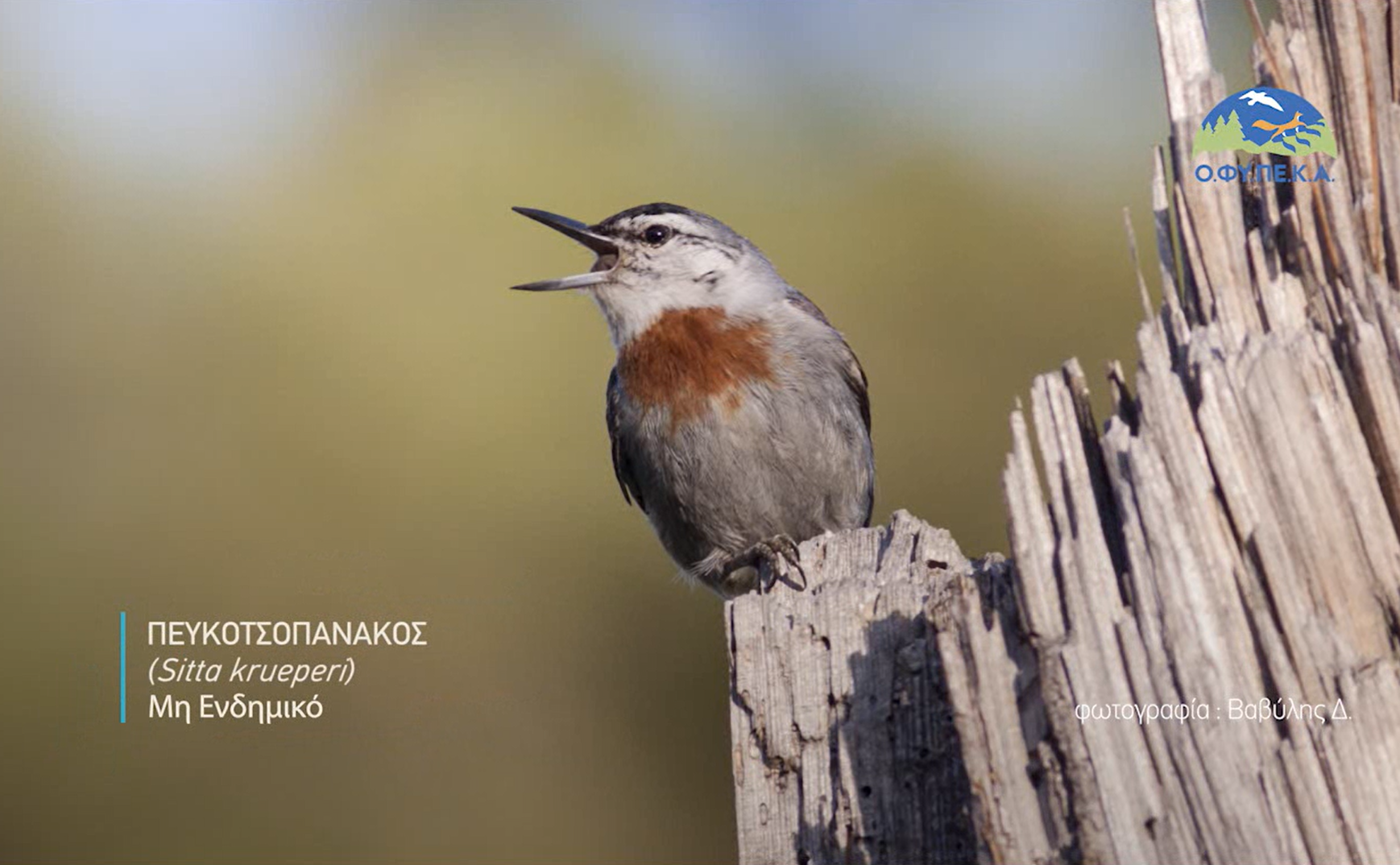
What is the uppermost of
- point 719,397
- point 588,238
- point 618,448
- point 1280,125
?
point 588,238

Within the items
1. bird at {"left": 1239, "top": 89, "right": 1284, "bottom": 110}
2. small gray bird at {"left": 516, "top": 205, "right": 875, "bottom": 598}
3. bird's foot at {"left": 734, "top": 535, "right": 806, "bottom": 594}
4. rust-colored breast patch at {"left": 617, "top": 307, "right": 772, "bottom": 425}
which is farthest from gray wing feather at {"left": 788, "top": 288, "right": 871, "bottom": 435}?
bird at {"left": 1239, "top": 89, "right": 1284, "bottom": 110}

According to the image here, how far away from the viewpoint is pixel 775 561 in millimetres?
5328

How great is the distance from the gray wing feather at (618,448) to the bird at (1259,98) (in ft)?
11.9

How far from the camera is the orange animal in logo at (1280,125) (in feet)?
10.5

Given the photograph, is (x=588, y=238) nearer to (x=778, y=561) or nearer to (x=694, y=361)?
(x=694, y=361)

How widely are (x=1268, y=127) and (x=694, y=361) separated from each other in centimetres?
328

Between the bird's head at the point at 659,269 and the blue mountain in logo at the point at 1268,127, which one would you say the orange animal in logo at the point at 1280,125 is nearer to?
the blue mountain in logo at the point at 1268,127

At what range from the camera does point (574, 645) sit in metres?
7.51

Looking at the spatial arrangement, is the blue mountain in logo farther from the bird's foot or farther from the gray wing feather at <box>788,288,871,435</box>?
the gray wing feather at <box>788,288,871,435</box>

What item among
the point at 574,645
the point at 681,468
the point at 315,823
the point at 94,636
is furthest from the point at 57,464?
the point at 681,468

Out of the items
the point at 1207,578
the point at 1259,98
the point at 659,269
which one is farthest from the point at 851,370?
the point at 1207,578

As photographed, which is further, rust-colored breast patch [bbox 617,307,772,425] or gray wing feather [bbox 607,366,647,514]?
gray wing feather [bbox 607,366,647,514]

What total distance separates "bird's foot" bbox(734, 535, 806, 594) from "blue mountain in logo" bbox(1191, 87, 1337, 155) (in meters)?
1.40

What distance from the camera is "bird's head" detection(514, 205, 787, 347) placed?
654 centimetres
